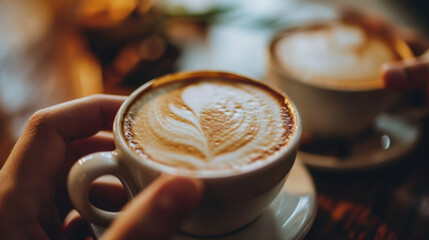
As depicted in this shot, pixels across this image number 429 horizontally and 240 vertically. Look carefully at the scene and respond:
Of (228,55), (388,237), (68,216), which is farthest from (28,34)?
(388,237)

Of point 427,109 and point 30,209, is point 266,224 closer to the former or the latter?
point 30,209

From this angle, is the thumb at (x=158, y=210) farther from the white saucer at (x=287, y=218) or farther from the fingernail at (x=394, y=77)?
the fingernail at (x=394, y=77)

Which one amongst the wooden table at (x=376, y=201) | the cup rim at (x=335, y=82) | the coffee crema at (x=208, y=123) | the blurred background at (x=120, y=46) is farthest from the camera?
the blurred background at (x=120, y=46)

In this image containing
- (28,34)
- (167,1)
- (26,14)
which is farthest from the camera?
(26,14)

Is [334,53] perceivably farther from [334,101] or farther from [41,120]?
[41,120]

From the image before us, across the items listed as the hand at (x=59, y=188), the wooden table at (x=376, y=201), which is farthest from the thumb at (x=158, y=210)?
the wooden table at (x=376, y=201)

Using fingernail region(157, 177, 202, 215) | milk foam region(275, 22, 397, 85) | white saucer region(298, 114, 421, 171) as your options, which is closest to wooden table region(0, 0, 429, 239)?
white saucer region(298, 114, 421, 171)

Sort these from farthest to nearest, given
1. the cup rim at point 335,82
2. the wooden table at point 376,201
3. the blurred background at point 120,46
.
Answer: the blurred background at point 120,46 < the cup rim at point 335,82 < the wooden table at point 376,201
